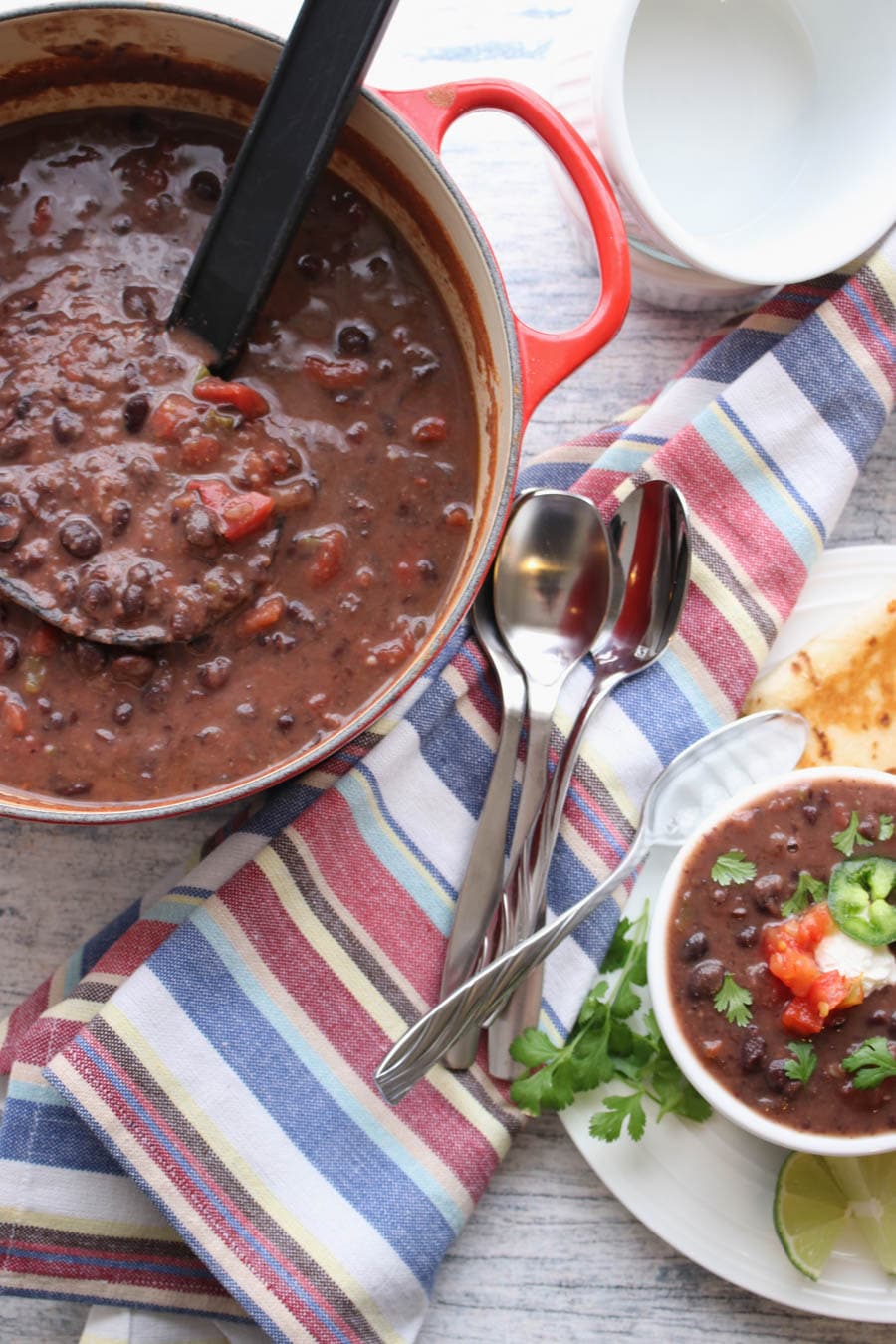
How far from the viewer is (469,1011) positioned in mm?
2465

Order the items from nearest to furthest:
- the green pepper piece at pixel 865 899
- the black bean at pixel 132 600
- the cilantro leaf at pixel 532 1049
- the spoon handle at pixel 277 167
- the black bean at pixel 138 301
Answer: the spoon handle at pixel 277 167, the black bean at pixel 132 600, the black bean at pixel 138 301, the green pepper piece at pixel 865 899, the cilantro leaf at pixel 532 1049

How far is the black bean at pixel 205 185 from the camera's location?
2.37 metres

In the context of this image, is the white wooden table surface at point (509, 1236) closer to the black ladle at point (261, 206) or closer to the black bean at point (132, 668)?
the black bean at point (132, 668)

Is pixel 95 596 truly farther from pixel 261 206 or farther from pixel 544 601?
pixel 544 601

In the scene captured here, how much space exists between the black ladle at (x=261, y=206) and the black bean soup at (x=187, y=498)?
0.05 ft

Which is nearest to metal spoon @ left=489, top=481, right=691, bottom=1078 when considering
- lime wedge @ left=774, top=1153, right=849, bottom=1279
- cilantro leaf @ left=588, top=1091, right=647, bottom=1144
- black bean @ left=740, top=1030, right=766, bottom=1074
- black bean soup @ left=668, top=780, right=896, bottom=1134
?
cilantro leaf @ left=588, top=1091, right=647, bottom=1144

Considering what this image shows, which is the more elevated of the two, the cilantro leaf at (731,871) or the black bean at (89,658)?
the cilantro leaf at (731,871)

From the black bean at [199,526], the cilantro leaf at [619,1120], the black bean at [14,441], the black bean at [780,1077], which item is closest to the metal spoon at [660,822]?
the cilantro leaf at [619,1120]

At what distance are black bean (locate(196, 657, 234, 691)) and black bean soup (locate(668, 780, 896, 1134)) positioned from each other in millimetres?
1026

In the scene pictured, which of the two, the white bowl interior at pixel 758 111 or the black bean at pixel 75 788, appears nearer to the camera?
the black bean at pixel 75 788

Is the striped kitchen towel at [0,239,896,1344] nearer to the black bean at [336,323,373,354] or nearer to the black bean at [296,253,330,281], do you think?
the black bean at [336,323,373,354]

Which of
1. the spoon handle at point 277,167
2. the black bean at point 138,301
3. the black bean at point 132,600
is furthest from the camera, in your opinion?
the black bean at point 138,301

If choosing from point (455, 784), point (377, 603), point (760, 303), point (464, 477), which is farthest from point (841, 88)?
point (455, 784)

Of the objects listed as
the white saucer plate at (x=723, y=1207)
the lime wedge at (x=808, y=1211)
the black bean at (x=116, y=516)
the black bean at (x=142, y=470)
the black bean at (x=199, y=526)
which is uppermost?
the black bean at (x=142, y=470)
